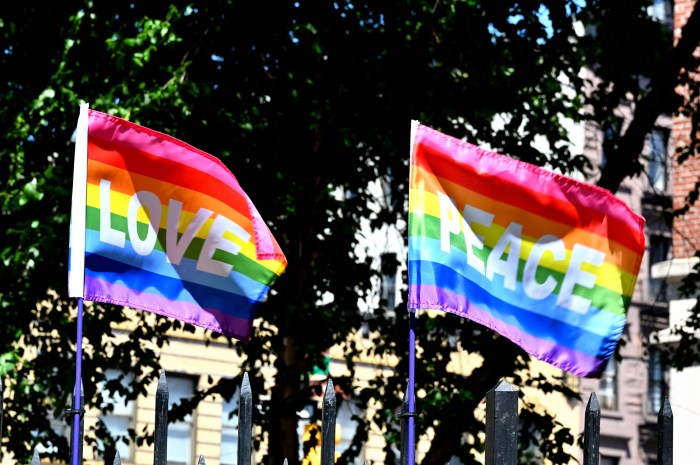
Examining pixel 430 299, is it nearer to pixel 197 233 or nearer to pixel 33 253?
pixel 197 233

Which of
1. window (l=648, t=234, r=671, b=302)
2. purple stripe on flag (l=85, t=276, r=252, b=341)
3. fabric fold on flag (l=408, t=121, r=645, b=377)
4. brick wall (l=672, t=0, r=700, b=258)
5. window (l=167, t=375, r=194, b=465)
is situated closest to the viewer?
fabric fold on flag (l=408, t=121, r=645, b=377)

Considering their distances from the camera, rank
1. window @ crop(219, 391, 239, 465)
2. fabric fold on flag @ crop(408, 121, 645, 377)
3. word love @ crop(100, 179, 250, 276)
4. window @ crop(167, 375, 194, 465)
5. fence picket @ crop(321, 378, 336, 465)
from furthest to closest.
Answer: window @ crop(219, 391, 239, 465) → window @ crop(167, 375, 194, 465) → word love @ crop(100, 179, 250, 276) → fabric fold on flag @ crop(408, 121, 645, 377) → fence picket @ crop(321, 378, 336, 465)

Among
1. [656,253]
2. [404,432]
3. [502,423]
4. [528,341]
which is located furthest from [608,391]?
[502,423]

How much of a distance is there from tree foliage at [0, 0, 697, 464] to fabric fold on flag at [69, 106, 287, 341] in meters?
7.25

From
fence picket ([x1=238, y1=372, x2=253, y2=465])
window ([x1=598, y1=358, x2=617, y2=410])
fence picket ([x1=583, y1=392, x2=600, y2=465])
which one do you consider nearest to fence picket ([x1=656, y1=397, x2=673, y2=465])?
fence picket ([x1=583, y1=392, x2=600, y2=465])

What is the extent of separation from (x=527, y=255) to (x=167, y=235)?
1820 mm

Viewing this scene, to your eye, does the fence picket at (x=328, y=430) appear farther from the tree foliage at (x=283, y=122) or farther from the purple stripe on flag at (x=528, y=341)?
the tree foliage at (x=283, y=122)

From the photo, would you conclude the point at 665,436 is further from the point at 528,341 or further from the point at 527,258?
the point at 527,258

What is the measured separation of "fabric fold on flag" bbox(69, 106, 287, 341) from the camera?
765cm

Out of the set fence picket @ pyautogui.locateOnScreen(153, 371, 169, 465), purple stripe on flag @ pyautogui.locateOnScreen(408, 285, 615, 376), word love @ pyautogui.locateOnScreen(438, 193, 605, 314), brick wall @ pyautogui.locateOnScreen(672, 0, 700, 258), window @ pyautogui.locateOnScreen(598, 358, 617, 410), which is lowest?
fence picket @ pyautogui.locateOnScreen(153, 371, 169, 465)

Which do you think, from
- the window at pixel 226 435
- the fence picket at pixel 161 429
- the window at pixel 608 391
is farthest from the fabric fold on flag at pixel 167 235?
the window at pixel 608 391

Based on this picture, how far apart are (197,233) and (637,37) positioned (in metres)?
11.8

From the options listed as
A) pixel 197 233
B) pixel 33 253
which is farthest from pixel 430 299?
pixel 33 253

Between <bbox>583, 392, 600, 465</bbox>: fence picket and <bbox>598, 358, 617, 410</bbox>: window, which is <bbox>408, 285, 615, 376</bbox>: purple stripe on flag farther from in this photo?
<bbox>598, 358, 617, 410</bbox>: window
